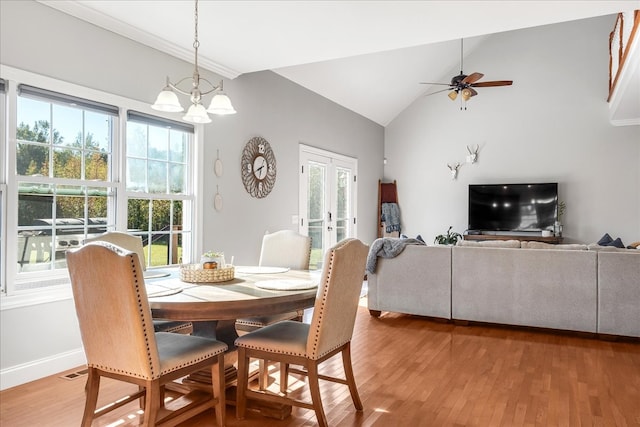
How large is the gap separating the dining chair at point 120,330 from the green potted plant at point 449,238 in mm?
6305

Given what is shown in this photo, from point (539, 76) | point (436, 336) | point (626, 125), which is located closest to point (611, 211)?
point (626, 125)

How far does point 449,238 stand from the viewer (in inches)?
308

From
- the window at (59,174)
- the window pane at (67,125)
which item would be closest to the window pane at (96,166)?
the window at (59,174)

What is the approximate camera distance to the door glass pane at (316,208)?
6534 millimetres

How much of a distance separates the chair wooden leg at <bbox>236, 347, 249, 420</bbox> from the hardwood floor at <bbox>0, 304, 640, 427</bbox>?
72 millimetres

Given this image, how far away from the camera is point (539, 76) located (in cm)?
777

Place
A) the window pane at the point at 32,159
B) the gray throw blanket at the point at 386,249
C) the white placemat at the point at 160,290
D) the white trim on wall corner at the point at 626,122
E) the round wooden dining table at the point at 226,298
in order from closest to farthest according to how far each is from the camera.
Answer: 1. the round wooden dining table at the point at 226,298
2. the white placemat at the point at 160,290
3. the window pane at the point at 32,159
4. the gray throw blanket at the point at 386,249
5. the white trim on wall corner at the point at 626,122

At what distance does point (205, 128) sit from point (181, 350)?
2767mm

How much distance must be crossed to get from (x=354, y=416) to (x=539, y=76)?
7.22 meters

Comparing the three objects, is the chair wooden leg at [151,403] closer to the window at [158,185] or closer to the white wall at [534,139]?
the window at [158,185]

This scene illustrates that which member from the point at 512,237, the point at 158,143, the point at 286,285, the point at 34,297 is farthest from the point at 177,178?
the point at 512,237

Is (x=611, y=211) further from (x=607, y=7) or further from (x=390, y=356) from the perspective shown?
(x=390, y=356)

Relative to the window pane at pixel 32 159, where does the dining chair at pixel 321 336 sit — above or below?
below

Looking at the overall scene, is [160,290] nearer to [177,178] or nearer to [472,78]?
[177,178]
